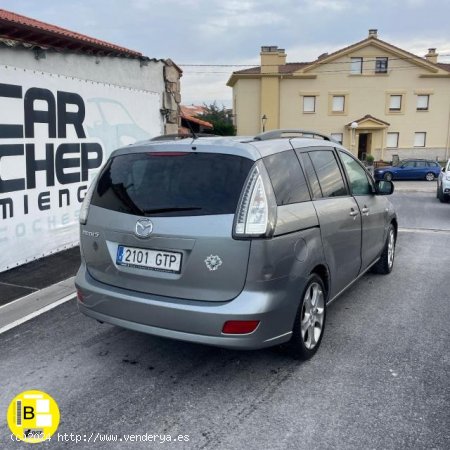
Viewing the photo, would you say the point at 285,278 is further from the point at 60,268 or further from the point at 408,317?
the point at 60,268

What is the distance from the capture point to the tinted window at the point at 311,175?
3.86 metres

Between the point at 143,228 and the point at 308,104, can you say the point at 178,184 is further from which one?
the point at 308,104

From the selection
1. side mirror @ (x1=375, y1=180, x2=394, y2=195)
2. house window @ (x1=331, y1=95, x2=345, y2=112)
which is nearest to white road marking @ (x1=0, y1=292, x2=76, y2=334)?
side mirror @ (x1=375, y1=180, x2=394, y2=195)

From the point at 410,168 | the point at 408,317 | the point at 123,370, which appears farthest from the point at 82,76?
the point at 410,168

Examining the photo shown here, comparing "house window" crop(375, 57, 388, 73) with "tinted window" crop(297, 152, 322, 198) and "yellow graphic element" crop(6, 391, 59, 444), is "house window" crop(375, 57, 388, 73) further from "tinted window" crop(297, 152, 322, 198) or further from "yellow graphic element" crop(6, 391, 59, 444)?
"yellow graphic element" crop(6, 391, 59, 444)

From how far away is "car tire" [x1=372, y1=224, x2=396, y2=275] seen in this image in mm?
5927

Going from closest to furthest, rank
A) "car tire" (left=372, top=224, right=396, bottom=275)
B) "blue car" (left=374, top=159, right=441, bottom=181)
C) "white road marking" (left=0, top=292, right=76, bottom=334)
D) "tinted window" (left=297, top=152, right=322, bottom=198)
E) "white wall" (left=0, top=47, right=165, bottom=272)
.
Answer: "tinted window" (left=297, top=152, right=322, bottom=198) < "white road marking" (left=0, top=292, right=76, bottom=334) < "car tire" (left=372, top=224, right=396, bottom=275) < "white wall" (left=0, top=47, right=165, bottom=272) < "blue car" (left=374, top=159, right=441, bottom=181)

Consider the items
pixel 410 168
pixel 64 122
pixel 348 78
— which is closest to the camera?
pixel 64 122

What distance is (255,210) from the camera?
3.03 meters

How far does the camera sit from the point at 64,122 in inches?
274

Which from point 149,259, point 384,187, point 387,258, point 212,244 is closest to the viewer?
point 212,244

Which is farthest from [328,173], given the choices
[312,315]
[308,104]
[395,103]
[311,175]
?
[395,103]

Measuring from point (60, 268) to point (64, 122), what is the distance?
2256mm

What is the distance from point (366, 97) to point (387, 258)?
1417 inches
